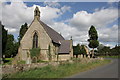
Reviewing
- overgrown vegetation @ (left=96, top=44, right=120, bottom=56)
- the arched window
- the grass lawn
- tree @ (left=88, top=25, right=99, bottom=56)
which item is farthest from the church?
overgrown vegetation @ (left=96, top=44, right=120, bottom=56)

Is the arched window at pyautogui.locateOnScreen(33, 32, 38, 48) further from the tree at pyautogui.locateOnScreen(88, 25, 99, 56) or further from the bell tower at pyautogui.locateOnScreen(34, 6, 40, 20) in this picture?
the tree at pyautogui.locateOnScreen(88, 25, 99, 56)

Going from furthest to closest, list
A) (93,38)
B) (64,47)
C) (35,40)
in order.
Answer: (93,38)
(64,47)
(35,40)

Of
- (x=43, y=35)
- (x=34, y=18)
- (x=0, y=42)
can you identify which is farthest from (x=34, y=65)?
(x=34, y=18)

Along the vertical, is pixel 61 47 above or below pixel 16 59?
above

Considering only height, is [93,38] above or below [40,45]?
above

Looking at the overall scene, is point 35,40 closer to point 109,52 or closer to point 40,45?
point 40,45

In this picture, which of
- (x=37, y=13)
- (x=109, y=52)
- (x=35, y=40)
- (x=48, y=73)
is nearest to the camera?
(x=48, y=73)

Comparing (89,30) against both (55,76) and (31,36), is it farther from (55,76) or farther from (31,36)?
(55,76)

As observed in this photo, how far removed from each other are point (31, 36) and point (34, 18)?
5140mm

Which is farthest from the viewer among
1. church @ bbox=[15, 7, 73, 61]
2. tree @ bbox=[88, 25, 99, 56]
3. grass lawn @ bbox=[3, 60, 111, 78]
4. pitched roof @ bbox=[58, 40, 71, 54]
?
tree @ bbox=[88, 25, 99, 56]

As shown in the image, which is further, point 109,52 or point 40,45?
point 109,52

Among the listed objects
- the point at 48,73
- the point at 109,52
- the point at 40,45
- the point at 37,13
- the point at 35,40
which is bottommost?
the point at 109,52

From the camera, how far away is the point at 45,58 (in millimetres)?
35844

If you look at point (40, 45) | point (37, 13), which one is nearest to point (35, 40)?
point (40, 45)
